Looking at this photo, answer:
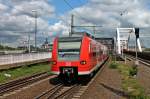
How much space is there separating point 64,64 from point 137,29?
958 cm

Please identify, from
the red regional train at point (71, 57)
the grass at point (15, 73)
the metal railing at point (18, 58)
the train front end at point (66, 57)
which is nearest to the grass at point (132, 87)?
the red regional train at point (71, 57)

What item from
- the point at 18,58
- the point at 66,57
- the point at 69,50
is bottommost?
the point at 18,58

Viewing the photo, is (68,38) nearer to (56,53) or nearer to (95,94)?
(56,53)

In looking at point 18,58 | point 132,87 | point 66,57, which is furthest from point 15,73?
point 18,58

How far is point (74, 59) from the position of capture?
18266 millimetres

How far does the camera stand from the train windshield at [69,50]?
18.4 m

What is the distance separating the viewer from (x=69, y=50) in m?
18.6

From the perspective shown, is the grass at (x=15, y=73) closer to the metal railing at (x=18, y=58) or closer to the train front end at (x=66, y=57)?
the train front end at (x=66, y=57)

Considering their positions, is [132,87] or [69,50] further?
[69,50]

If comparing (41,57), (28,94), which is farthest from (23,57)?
(28,94)

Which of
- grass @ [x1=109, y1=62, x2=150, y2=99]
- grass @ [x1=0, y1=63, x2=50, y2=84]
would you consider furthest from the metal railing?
grass @ [x1=109, y1=62, x2=150, y2=99]

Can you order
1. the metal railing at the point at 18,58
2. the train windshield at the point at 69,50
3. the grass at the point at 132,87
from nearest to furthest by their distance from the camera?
the grass at the point at 132,87, the train windshield at the point at 69,50, the metal railing at the point at 18,58

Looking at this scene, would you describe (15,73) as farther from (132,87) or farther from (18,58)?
(18,58)

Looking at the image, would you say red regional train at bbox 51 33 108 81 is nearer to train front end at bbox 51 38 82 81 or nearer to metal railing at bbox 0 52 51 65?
train front end at bbox 51 38 82 81
